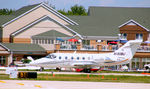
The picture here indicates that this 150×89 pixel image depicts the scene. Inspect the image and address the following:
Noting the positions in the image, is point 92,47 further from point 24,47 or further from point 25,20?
point 25,20

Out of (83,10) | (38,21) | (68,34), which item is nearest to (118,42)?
(68,34)

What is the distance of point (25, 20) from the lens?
273 ft

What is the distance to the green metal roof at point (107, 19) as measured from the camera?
78.4m

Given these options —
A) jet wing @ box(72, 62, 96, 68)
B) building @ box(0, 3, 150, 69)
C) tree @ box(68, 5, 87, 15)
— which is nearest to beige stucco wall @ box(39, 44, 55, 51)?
building @ box(0, 3, 150, 69)

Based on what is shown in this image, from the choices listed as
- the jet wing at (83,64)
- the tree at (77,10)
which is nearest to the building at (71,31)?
the jet wing at (83,64)

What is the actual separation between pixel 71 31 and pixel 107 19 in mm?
11068

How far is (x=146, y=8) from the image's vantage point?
299 feet

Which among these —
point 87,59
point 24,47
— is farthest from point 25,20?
point 87,59

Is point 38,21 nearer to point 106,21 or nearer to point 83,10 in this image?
point 106,21

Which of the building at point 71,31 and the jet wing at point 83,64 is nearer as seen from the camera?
the jet wing at point 83,64

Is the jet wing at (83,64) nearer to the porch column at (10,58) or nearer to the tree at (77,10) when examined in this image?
the porch column at (10,58)

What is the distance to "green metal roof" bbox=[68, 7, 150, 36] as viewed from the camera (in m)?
78.4

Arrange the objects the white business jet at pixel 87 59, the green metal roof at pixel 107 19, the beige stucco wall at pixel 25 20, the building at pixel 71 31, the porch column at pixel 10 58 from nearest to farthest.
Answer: the white business jet at pixel 87 59 → the building at pixel 71 31 → the porch column at pixel 10 58 → the green metal roof at pixel 107 19 → the beige stucco wall at pixel 25 20

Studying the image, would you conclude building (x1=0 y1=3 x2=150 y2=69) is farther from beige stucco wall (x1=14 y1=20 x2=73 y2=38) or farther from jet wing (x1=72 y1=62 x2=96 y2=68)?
jet wing (x1=72 y1=62 x2=96 y2=68)
